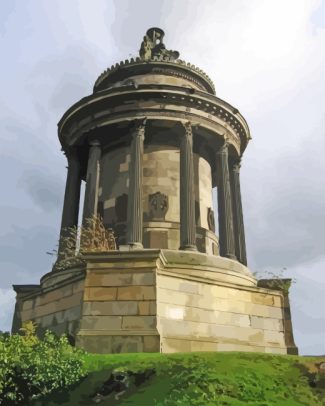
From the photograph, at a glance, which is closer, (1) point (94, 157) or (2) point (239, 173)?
(1) point (94, 157)

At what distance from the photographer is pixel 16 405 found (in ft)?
30.5

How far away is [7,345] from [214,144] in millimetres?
16816

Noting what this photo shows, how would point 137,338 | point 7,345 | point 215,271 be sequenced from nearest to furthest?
point 7,345 → point 137,338 → point 215,271

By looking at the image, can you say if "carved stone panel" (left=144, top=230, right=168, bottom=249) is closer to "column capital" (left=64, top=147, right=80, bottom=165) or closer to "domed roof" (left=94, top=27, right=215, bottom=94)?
"column capital" (left=64, top=147, right=80, bottom=165)

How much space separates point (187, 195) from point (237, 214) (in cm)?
500

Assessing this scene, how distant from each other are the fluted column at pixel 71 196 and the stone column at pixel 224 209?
7554mm

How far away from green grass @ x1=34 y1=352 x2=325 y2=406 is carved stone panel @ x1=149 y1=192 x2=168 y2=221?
39.7ft

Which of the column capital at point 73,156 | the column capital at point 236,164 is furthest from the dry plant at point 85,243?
the column capital at point 236,164

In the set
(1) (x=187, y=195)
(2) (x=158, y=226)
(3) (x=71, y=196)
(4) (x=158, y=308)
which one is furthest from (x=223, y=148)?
(4) (x=158, y=308)

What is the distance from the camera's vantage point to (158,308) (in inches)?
557

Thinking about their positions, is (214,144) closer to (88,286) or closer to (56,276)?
(56,276)

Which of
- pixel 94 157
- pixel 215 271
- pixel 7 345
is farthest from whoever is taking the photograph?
pixel 94 157

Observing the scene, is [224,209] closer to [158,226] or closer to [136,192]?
[158,226]

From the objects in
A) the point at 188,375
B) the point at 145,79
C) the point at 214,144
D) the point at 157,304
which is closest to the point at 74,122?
the point at 145,79
